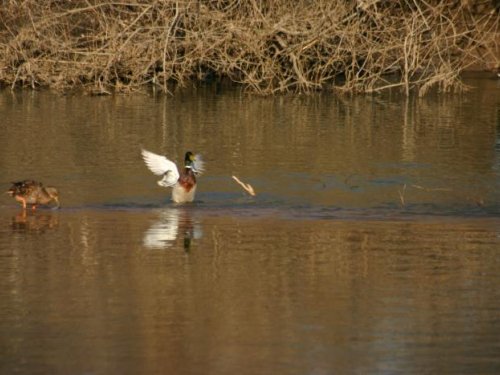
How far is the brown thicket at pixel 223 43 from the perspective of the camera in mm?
21922

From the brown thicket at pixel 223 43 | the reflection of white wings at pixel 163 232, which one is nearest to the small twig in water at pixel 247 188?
the reflection of white wings at pixel 163 232

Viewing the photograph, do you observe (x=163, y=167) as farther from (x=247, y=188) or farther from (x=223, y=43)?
(x=223, y=43)

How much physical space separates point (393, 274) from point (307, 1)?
13.7m

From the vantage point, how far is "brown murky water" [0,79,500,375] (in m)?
7.18

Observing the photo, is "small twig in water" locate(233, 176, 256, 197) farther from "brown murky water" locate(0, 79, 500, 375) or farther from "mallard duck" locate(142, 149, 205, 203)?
"mallard duck" locate(142, 149, 205, 203)

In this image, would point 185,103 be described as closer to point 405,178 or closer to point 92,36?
point 92,36

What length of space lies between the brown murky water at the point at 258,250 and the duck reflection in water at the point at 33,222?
0.04 meters

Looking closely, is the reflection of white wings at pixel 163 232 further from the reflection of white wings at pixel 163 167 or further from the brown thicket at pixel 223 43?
the brown thicket at pixel 223 43

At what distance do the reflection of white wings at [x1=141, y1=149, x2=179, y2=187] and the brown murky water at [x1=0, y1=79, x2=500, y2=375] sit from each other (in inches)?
10.9

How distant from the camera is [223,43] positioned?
73.5 ft

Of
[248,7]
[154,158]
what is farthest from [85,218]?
[248,7]

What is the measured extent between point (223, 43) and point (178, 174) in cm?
993

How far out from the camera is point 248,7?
22.2m

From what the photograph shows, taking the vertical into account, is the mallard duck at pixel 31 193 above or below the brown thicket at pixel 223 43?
below
